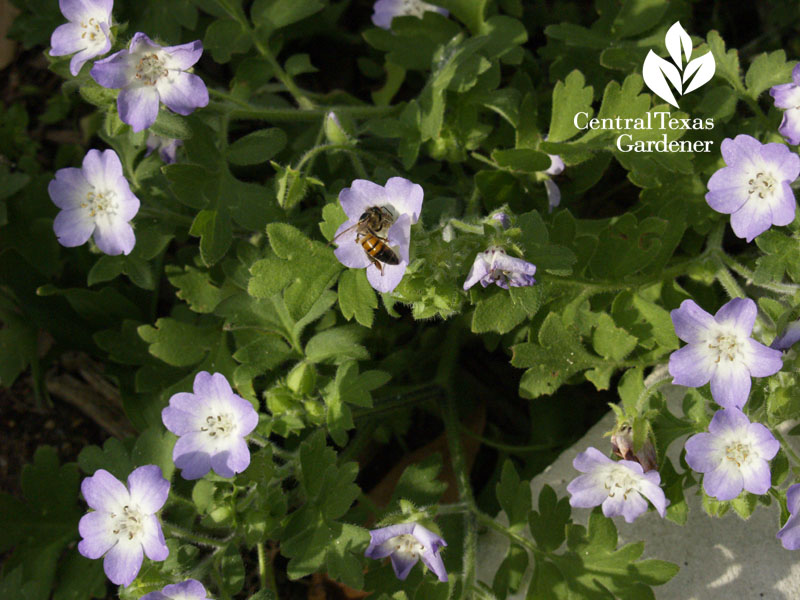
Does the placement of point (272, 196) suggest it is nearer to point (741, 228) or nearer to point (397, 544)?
point (397, 544)

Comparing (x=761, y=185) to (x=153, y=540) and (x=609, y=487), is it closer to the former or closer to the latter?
(x=609, y=487)

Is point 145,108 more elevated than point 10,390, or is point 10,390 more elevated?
point 145,108

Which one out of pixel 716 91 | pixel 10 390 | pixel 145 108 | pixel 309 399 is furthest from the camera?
pixel 10 390

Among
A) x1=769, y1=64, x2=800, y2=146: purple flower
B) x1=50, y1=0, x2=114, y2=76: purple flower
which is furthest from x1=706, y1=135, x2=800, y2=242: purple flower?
x1=50, y1=0, x2=114, y2=76: purple flower

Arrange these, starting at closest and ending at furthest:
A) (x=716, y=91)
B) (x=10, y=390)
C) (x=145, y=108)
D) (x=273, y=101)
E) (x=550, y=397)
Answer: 1. (x=145, y=108)
2. (x=716, y=91)
3. (x=550, y=397)
4. (x=273, y=101)
5. (x=10, y=390)

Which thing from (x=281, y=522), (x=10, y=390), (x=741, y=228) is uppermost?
(x=741, y=228)

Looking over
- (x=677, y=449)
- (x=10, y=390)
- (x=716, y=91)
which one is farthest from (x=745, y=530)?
(x=10, y=390)

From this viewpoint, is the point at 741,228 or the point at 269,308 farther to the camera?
the point at 269,308
